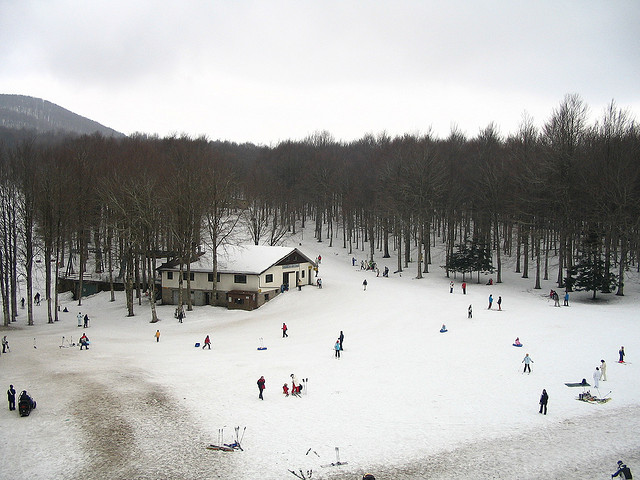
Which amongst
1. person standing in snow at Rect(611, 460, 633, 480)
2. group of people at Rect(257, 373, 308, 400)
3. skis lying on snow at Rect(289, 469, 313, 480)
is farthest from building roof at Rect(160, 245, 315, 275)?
person standing in snow at Rect(611, 460, 633, 480)

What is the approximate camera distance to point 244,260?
170 feet

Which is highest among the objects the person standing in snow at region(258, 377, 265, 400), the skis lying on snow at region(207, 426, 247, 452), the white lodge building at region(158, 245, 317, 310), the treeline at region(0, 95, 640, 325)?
the treeline at region(0, 95, 640, 325)

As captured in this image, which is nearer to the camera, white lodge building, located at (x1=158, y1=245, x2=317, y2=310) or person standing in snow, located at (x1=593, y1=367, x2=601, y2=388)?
person standing in snow, located at (x1=593, y1=367, x2=601, y2=388)

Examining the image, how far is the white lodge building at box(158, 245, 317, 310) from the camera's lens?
159 feet

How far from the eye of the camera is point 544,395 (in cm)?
2053

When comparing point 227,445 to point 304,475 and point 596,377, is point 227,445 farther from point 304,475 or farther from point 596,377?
point 596,377

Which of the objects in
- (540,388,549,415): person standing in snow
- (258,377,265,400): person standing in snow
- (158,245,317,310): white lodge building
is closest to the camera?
(540,388,549,415): person standing in snow

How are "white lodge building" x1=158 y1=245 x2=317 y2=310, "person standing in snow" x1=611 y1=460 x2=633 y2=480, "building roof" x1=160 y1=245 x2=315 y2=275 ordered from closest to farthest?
"person standing in snow" x1=611 y1=460 x2=633 y2=480
"white lodge building" x1=158 y1=245 x2=317 y2=310
"building roof" x1=160 y1=245 x2=315 y2=275

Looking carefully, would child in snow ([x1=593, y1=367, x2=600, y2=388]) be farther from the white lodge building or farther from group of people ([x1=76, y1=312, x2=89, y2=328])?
group of people ([x1=76, y1=312, x2=89, y2=328])

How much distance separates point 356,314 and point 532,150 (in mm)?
36582

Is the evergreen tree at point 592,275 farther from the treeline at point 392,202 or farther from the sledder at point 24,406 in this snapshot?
the sledder at point 24,406

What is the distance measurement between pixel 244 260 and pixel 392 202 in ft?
76.9

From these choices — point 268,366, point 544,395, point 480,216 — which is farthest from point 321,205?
point 544,395

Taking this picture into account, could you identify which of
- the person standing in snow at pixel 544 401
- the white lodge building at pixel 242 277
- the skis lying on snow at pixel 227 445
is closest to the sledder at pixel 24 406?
the skis lying on snow at pixel 227 445
